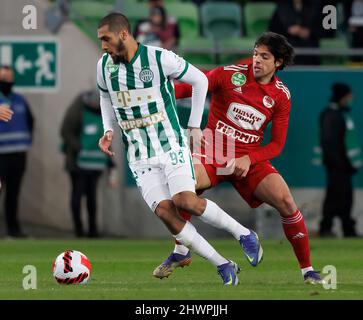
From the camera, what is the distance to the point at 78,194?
1830cm

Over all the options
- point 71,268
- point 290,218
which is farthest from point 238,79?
point 71,268

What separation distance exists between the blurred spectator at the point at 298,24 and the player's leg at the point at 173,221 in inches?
348

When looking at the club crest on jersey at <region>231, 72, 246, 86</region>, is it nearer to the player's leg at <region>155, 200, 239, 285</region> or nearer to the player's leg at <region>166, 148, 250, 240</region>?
the player's leg at <region>166, 148, 250, 240</region>

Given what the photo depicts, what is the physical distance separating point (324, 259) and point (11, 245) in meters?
4.69

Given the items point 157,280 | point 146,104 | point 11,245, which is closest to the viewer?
point 146,104

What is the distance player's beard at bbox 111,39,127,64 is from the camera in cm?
1018

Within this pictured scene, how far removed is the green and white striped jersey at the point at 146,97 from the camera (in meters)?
10.4

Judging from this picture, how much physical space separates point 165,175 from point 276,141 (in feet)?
4.10

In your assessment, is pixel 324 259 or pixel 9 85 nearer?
pixel 324 259

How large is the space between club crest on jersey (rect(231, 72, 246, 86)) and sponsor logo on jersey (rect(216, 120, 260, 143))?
1.28 feet

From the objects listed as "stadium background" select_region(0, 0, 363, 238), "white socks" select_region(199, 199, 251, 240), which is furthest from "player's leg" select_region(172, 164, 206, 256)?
"stadium background" select_region(0, 0, 363, 238)

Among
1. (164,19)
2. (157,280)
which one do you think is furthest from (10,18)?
(157,280)

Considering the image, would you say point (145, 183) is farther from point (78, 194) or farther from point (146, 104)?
point (78, 194)
